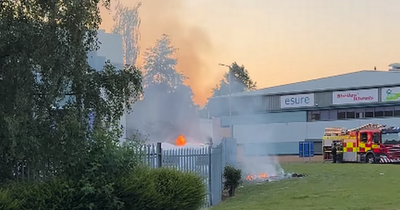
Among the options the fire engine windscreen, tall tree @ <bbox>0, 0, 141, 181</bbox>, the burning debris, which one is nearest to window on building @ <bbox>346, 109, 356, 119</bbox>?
the fire engine windscreen

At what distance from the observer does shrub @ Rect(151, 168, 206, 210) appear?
33.1 feet

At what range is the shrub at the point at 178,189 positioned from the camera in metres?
10.1

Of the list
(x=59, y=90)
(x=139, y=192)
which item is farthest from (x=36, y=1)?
(x=139, y=192)

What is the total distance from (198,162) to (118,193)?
6.29 m

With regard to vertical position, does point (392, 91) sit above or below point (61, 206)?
above

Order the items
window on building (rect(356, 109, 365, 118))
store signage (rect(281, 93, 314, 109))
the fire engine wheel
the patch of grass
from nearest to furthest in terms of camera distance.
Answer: the patch of grass < the fire engine wheel < window on building (rect(356, 109, 365, 118)) < store signage (rect(281, 93, 314, 109))

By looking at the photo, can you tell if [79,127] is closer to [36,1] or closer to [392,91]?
[36,1]

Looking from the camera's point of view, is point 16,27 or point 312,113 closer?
point 16,27

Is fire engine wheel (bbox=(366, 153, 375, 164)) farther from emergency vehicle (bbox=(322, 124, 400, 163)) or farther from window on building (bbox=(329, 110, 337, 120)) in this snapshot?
window on building (bbox=(329, 110, 337, 120))

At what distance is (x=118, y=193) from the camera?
946 centimetres

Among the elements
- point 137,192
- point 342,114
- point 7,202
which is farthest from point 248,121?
point 7,202

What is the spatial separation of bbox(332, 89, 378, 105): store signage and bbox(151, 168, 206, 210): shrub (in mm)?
49565

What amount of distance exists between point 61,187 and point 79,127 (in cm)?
97

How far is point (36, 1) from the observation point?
9.08 meters
